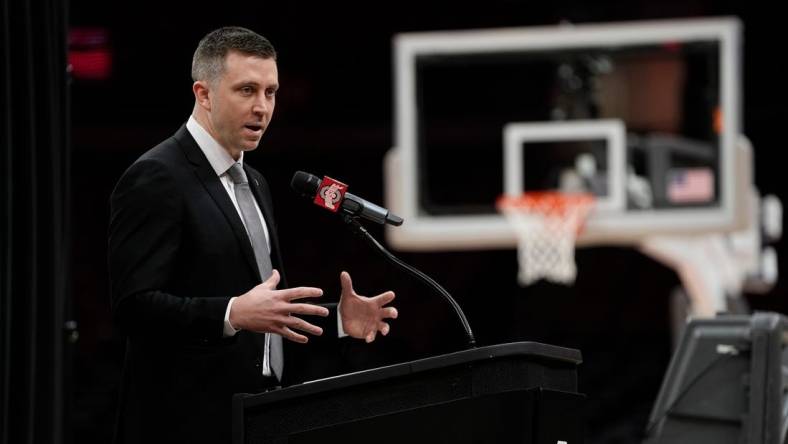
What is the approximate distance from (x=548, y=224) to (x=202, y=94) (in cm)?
706

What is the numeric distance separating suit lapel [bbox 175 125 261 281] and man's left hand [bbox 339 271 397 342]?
0.67ft

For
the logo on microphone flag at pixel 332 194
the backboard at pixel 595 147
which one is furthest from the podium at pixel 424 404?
the backboard at pixel 595 147

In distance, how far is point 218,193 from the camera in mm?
2391

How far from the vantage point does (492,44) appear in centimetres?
881

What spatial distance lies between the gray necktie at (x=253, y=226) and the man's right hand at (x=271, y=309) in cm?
21

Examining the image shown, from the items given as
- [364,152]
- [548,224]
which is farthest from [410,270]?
[364,152]

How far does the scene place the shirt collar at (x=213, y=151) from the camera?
2432 millimetres

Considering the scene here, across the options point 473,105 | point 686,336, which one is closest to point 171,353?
point 686,336

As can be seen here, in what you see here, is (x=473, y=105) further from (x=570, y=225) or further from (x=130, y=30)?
(x=570, y=225)

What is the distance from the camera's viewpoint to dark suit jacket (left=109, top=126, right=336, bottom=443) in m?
2.27

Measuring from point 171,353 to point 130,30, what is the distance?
11.2 m

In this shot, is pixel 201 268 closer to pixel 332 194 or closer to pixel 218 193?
pixel 218 193

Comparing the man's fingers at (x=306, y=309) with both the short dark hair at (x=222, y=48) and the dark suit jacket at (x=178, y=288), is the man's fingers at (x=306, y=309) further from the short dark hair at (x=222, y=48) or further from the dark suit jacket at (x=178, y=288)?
the short dark hair at (x=222, y=48)

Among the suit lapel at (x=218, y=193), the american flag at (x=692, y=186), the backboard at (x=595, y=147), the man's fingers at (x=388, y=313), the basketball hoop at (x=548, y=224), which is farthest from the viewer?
the basketball hoop at (x=548, y=224)
